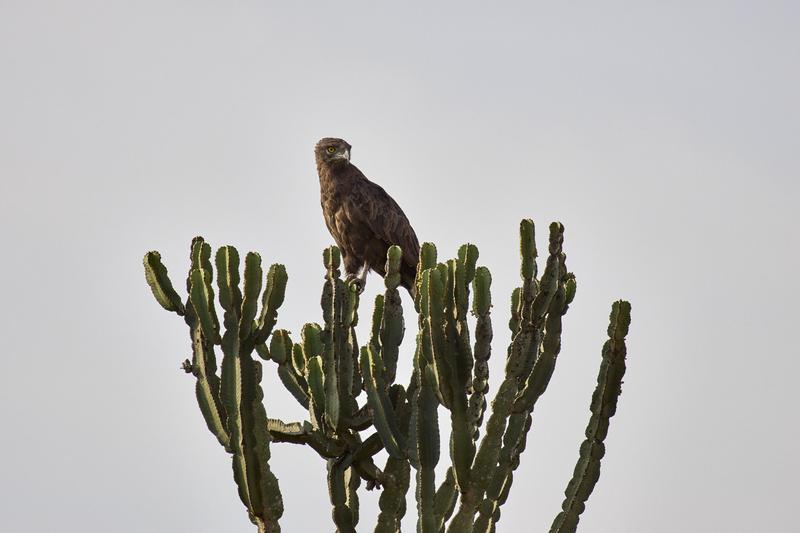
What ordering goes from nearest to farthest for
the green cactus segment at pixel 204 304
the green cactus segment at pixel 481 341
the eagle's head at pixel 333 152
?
the green cactus segment at pixel 481 341
the green cactus segment at pixel 204 304
the eagle's head at pixel 333 152

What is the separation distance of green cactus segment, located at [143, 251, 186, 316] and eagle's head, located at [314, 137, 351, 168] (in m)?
6.48

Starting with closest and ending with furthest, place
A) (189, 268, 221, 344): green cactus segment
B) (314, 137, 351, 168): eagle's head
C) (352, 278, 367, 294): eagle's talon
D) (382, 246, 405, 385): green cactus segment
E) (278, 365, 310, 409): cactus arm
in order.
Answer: (189, 268, 221, 344): green cactus segment → (382, 246, 405, 385): green cactus segment → (278, 365, 310, 409): cactus arm → (352, 278, 367, 294): eagle's talon → (314, 137, 351, 168): eagle's head

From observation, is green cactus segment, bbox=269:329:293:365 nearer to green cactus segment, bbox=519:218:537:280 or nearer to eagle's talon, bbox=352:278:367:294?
green cactus segment, bbox=519:218:537:280

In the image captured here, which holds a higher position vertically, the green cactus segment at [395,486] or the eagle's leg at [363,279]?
the eagle's leg at [363,279]

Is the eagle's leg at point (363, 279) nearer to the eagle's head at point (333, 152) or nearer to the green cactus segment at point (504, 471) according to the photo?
the eagle's head at point (333, 152)

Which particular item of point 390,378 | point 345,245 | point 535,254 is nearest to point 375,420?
point 390,378

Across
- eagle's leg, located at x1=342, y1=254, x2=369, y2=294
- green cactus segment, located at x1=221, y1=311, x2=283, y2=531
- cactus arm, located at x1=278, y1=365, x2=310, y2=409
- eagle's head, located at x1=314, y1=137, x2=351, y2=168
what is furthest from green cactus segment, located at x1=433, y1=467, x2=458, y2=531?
eagle's head, located at x1=314, y1=137, x2=351, y2=168

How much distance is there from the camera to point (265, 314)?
7.38 m

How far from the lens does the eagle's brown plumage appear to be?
1353 cm

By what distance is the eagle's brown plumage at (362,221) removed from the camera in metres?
13.5

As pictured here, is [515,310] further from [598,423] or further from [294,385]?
[294,385]

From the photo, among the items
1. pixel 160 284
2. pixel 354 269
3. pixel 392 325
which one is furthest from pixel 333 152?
pixel 160 284

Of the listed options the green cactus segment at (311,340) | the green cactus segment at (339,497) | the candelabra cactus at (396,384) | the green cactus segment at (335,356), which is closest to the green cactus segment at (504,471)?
the candelabra cactus at (396,384)

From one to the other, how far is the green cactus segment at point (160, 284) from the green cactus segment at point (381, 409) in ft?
3.81
